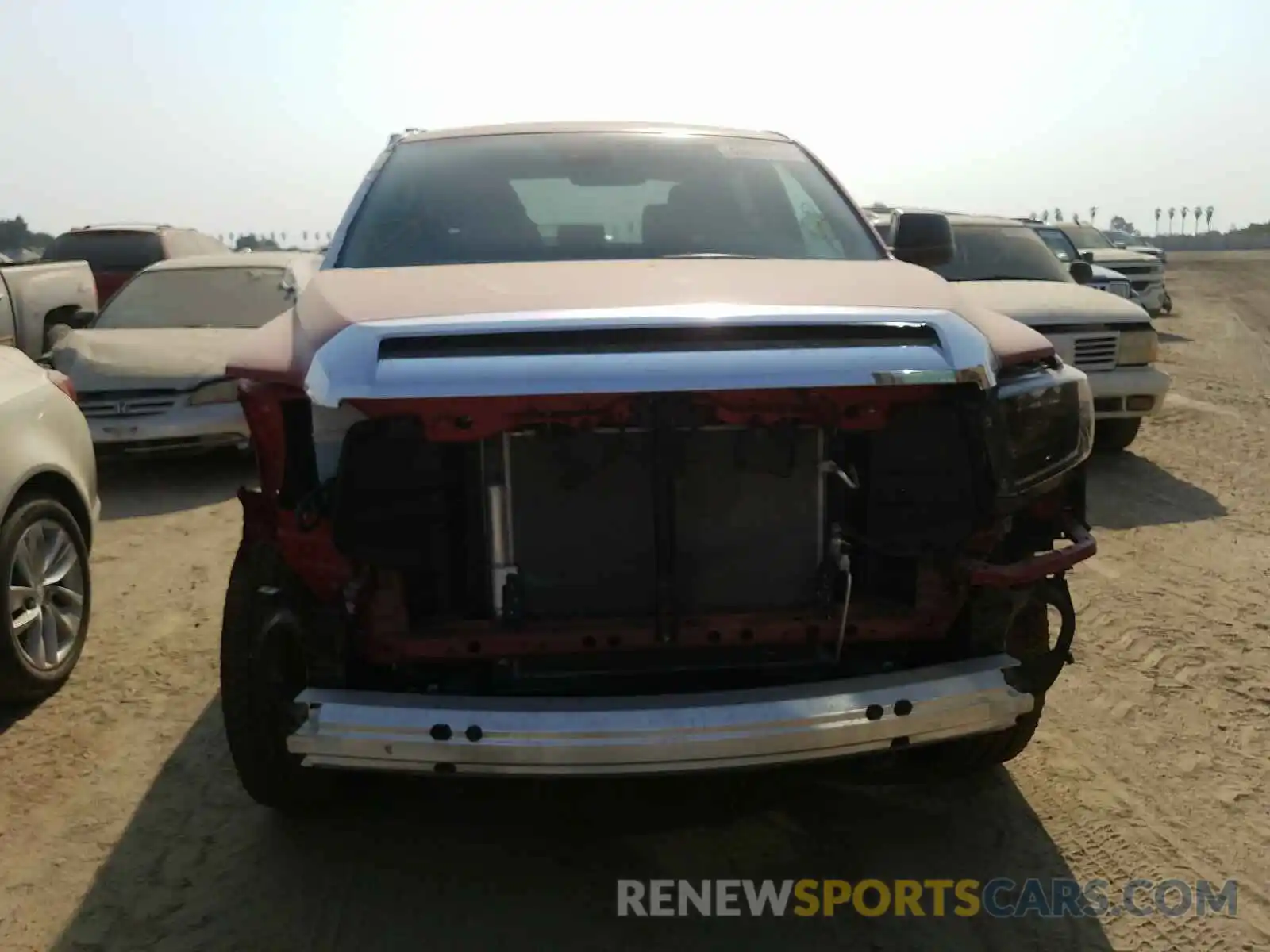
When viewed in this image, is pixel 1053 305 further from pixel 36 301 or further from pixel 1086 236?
pixel 1086 236

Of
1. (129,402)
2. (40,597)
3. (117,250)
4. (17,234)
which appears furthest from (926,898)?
(17,234)

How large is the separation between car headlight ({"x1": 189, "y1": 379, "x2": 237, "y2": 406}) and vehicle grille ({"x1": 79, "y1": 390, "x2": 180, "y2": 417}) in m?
0.13

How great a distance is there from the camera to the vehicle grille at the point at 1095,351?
7.86m

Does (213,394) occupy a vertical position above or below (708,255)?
below

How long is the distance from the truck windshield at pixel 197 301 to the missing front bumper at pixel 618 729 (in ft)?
22.8

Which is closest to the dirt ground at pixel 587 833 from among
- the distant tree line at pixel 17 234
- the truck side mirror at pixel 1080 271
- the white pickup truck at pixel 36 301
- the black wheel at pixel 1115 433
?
the black wheel at pixel 1115 433

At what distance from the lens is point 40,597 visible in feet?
13.9

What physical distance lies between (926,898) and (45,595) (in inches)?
134

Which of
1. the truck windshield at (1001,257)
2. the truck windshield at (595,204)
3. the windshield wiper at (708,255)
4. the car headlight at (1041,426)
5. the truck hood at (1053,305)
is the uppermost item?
the truck windshield at (595,204)

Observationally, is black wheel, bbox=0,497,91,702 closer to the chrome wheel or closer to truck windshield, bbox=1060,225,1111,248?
the chrome wheel

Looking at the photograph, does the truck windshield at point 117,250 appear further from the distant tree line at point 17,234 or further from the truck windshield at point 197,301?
the distant tree line at point 17,234

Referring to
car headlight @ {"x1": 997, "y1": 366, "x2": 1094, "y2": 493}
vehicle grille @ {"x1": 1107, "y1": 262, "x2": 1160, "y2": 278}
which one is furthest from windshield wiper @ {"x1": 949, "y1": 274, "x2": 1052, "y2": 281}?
vehicle grille @ {"x1": 1107, "y1": 262, "x2": 1160, "y2": 278}

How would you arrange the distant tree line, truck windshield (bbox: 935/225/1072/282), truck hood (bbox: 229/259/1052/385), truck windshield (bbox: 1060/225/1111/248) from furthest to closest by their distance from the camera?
1. the distant tree line
2. truck windshield (bbox: 1060/225/1111/248)
3. truck windshield (bbox: 935/225/1072/282)
4. truck hood (bbox: 229/259/1052/385)

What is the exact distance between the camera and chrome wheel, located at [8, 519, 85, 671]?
161 inches
